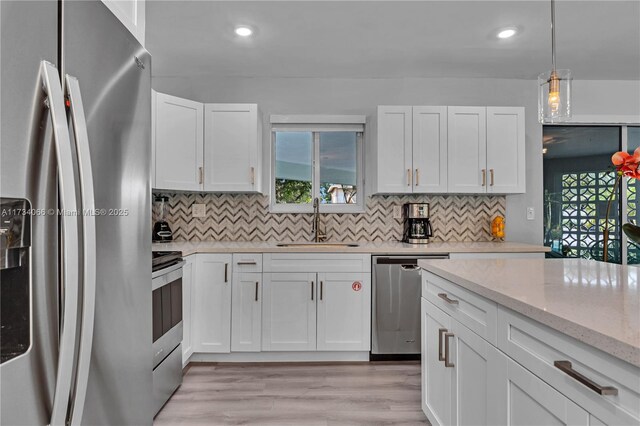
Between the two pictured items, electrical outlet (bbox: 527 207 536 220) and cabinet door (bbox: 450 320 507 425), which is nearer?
cabinet door (bbox: 450 320 507 425)

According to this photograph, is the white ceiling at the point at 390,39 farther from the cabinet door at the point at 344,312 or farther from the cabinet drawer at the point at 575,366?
the cabinet drawer at the point at 575,366

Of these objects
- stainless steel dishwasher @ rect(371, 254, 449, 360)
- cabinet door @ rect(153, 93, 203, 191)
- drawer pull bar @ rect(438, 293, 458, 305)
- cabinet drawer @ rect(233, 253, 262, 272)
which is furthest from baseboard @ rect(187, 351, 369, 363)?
drawer pull bar @ rect(438, 293, 458, 305)

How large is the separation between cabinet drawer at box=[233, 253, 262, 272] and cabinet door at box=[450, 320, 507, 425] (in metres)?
1.69

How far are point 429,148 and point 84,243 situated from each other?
9.45 ft

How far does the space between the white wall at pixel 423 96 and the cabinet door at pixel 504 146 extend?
15.7 inches

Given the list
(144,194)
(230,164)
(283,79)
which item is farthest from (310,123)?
(144,194)

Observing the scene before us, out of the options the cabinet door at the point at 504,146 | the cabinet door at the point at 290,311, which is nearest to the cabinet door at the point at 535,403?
the cabinet door at the point at 290,311

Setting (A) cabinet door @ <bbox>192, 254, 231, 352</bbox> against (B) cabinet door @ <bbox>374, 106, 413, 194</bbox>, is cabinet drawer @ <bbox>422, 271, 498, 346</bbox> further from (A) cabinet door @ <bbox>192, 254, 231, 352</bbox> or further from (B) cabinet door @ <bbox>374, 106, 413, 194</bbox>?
(A) cabinet door @ <bbox>192, 254, 231, 352</bbox>

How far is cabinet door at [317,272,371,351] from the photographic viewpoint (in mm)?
2857

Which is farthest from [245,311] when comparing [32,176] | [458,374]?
[32,176]

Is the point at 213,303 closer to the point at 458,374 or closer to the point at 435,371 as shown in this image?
the point at 435,371

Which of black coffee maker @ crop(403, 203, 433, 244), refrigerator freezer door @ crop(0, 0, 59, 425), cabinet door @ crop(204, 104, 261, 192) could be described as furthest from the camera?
black coffee maker @ crop(403, 203, 433, 244)

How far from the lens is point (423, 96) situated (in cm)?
353

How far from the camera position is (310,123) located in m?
3.52
